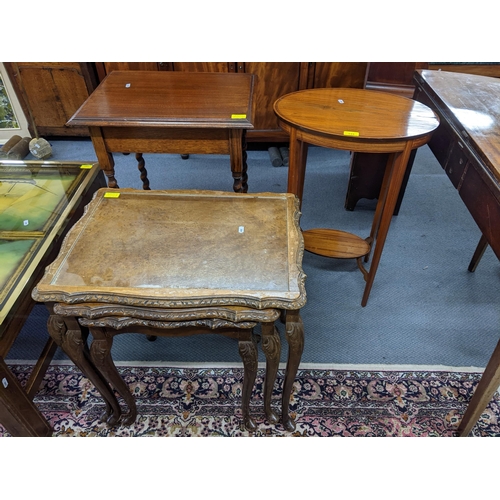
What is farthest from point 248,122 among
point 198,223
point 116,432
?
point 116,432

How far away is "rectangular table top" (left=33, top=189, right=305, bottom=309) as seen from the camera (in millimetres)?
1163

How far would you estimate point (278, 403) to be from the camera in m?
1.70

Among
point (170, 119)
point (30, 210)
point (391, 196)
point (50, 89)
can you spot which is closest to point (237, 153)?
point (170, 119)

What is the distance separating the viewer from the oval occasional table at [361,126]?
1562mm

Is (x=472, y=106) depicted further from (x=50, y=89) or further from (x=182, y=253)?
(x=50, y=89)

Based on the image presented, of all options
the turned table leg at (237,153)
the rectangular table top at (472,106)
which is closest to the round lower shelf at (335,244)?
the turned table leg at (237,153)

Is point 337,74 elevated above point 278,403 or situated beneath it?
elevated above

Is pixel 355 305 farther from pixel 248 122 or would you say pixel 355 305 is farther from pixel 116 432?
pixel 116 432

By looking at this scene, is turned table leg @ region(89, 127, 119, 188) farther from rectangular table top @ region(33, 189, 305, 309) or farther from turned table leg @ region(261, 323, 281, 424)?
turned table leg @ region(261, 323, 281, 424)

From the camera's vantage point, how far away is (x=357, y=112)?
1.74m

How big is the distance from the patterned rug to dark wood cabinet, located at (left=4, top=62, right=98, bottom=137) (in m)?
2.37

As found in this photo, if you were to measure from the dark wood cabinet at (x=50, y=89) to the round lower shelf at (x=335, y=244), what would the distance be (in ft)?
7.68

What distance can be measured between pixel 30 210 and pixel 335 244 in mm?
1537

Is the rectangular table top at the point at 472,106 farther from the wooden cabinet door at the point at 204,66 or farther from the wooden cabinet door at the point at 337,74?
the wooden cabinet door at the point at 204,66
